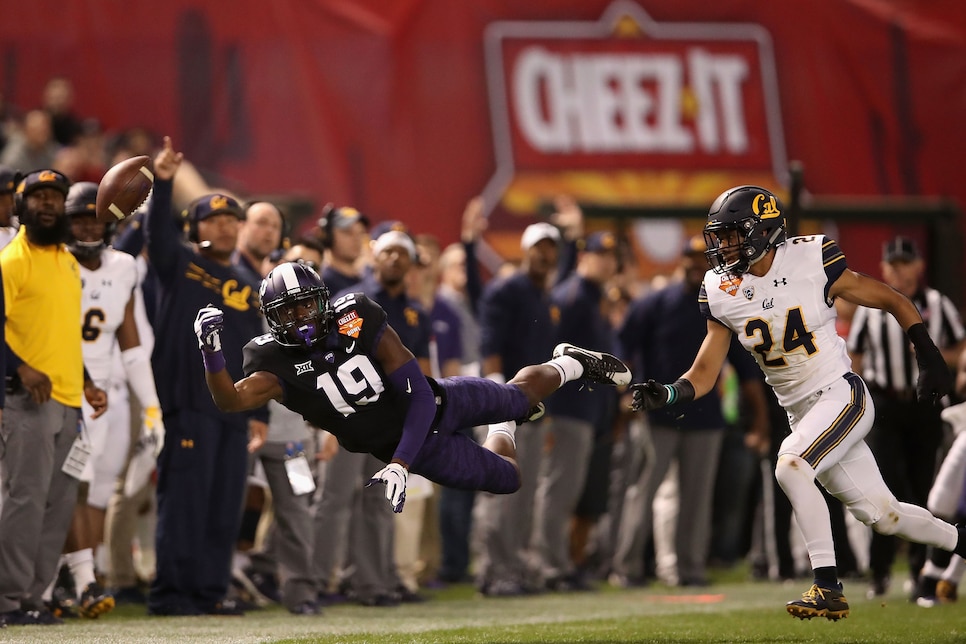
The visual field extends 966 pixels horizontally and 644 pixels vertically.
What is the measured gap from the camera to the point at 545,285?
29.9 feet

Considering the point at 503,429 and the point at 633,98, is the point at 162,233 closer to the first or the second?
the point at 503,429

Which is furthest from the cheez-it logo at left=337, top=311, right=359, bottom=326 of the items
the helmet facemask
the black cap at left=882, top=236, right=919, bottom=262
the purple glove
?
the black cap at left=882, top=236, right=919, bottom=262

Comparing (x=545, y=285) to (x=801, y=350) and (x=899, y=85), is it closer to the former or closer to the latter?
(x=801, y=350)

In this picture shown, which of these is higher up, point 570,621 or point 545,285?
point 545,285

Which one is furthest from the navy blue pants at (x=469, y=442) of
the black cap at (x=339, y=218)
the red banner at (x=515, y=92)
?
the red banner at (x=515, y=92)

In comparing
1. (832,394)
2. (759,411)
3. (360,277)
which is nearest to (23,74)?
(360,277)

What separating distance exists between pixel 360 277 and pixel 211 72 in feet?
16.4

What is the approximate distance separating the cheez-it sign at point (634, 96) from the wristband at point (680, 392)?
7.58 m

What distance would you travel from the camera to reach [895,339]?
8492 mm

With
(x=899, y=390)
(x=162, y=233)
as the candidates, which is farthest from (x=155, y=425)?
(x=899, y=390)

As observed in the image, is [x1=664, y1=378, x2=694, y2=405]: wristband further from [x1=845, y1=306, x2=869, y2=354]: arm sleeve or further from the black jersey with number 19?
[x1=845, y1=306, x2=869, y2=354]: arm sleeve

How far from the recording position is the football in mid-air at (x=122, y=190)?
642cm

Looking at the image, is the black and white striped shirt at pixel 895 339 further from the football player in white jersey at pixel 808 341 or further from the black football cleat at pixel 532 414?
the black football cleat at pixel 532 414

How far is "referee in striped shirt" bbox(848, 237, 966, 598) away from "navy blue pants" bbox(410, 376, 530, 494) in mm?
2938
